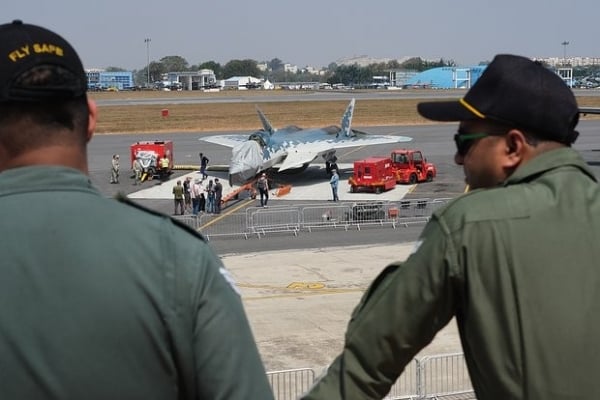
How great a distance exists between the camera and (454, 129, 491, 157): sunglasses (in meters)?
3.09

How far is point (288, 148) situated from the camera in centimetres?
4138

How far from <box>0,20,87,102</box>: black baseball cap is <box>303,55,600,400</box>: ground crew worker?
1267mm

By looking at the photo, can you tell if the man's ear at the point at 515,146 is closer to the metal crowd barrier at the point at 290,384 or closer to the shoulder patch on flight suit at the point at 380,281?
the shoulder patch on flight suit at the point at 380,281

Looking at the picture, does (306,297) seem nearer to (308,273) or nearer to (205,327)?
(308,273)

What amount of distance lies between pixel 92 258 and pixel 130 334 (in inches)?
10.1

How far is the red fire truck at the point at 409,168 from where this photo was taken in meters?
40.5

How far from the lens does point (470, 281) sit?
2701mm

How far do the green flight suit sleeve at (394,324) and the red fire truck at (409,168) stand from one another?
124 ft

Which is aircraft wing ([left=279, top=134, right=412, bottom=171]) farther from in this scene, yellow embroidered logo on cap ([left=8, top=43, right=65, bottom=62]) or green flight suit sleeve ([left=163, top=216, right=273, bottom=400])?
green flight suit sleeve ([left=163, top=216, right=273, bottom=400])

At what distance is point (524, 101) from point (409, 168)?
37800mm

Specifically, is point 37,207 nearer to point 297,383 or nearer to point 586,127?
point 297,383

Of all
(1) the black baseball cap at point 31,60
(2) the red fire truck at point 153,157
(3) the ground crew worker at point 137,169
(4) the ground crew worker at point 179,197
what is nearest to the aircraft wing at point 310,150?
(2) the red fire truck at point 153,157

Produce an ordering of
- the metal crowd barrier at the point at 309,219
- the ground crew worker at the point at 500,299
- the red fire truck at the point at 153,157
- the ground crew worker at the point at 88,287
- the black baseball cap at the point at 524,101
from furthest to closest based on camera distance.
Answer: the red fire truck at the point at 153,157
the metal crowd barrier at the point at 309,219
the black baseball cap at the point at 524,101
the ground crew worker at the point at 500,299
the ground crew worker at the point at 88,287

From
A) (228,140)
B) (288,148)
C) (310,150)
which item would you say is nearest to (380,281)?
(288,148)
